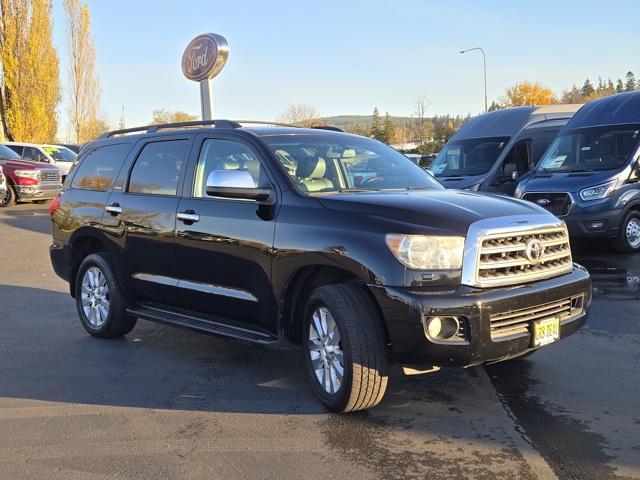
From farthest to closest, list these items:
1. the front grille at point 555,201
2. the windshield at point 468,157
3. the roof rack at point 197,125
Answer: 1. the windshield at point 468,157
2. the front grille at point 555,201
3. the roof rack at point 197,125

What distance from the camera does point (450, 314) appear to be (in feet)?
12.6

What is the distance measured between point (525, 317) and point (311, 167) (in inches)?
73.8

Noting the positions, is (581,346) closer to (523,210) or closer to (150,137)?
(523,210)

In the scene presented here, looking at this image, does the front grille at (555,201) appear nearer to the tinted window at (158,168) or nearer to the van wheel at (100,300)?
the tinted window at (158,168)

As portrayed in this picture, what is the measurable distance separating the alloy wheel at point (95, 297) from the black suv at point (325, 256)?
0.02 meters

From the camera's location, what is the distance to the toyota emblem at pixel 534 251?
4215 mm

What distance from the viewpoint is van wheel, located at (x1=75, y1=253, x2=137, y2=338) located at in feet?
20.2

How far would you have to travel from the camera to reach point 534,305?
4125 mm

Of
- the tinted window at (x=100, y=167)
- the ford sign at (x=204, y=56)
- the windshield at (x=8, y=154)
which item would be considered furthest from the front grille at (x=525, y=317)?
the windshield at (x=8, y=154)

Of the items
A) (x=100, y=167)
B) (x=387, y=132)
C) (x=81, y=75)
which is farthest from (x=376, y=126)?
(x=100, y=167)

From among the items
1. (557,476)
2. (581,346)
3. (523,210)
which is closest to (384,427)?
(557,476)

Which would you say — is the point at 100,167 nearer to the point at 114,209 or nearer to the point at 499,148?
the point at 114,209

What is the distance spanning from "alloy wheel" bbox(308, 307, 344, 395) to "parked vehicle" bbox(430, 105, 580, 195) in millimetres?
9087

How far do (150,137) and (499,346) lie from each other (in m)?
3.63
